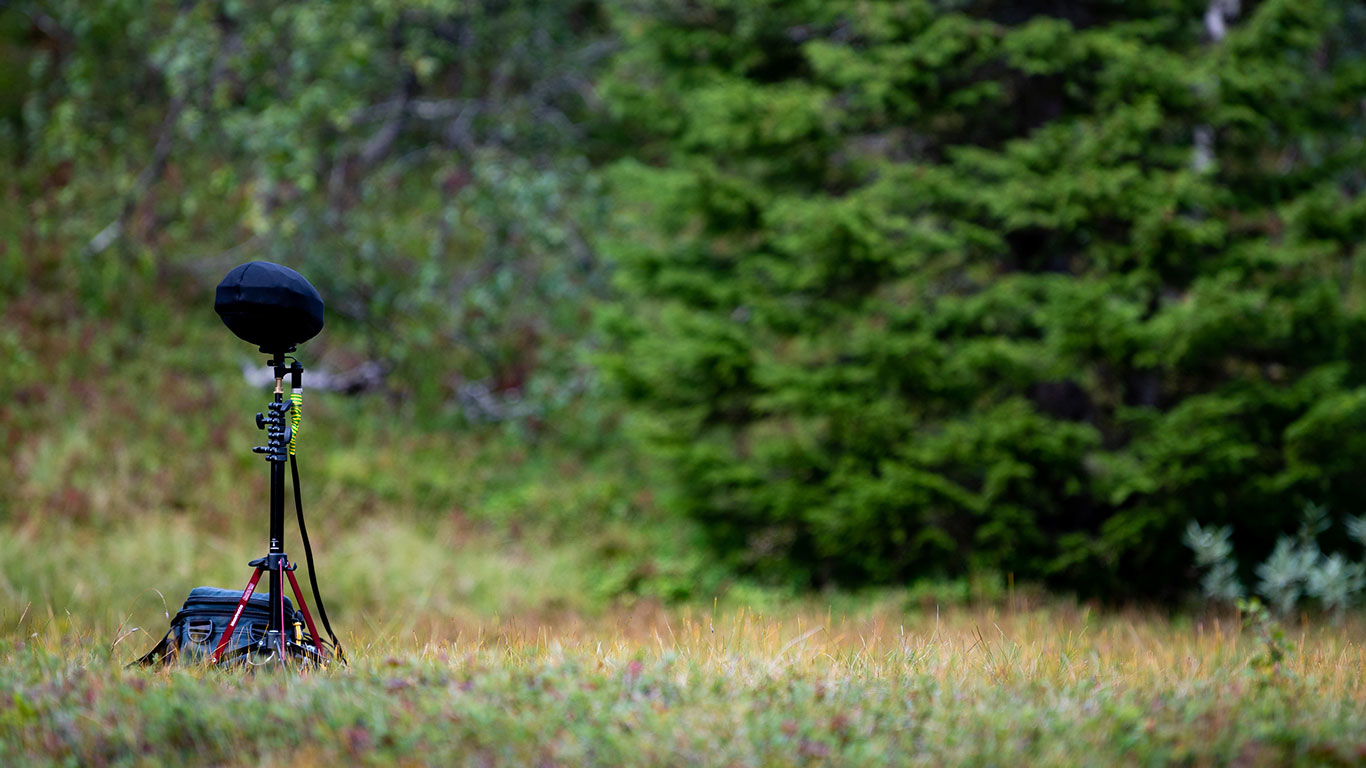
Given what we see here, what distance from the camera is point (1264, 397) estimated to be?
7.93m

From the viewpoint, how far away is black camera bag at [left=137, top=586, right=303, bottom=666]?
169 inches

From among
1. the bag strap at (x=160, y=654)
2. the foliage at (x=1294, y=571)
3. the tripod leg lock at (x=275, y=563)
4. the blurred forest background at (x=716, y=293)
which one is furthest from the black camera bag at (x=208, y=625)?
the foliage at (x=1294, y=571)

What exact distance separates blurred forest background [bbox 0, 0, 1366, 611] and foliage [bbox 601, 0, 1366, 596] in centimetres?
4

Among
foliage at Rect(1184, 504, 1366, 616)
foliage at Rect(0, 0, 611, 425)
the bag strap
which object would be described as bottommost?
foliage at Rect(1184, 504, 1366, 616)

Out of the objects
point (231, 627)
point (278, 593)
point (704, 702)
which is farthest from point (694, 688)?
point (231, 627)

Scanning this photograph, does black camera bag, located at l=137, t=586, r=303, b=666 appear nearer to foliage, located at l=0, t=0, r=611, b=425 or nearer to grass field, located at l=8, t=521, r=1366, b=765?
grass field, located at l=8, t=521, r=1366, b=765

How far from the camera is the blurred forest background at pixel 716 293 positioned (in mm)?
8297

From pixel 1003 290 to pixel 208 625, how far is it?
6470mm

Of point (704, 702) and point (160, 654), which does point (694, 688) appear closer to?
point (704, 702)

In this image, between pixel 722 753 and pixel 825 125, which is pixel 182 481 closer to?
pixel 825 125

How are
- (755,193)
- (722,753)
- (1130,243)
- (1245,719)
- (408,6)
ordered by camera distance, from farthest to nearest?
(408,6), (755,193), (1130,243), (1245,719), (722,753)

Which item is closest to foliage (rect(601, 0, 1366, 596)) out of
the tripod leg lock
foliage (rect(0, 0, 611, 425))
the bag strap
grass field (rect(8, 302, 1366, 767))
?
grass field (rect(8, 302, 1366, 767))

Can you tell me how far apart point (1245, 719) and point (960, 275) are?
21.4 ft

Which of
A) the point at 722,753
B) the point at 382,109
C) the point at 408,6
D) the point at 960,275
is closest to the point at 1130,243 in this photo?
the point at 960,275
